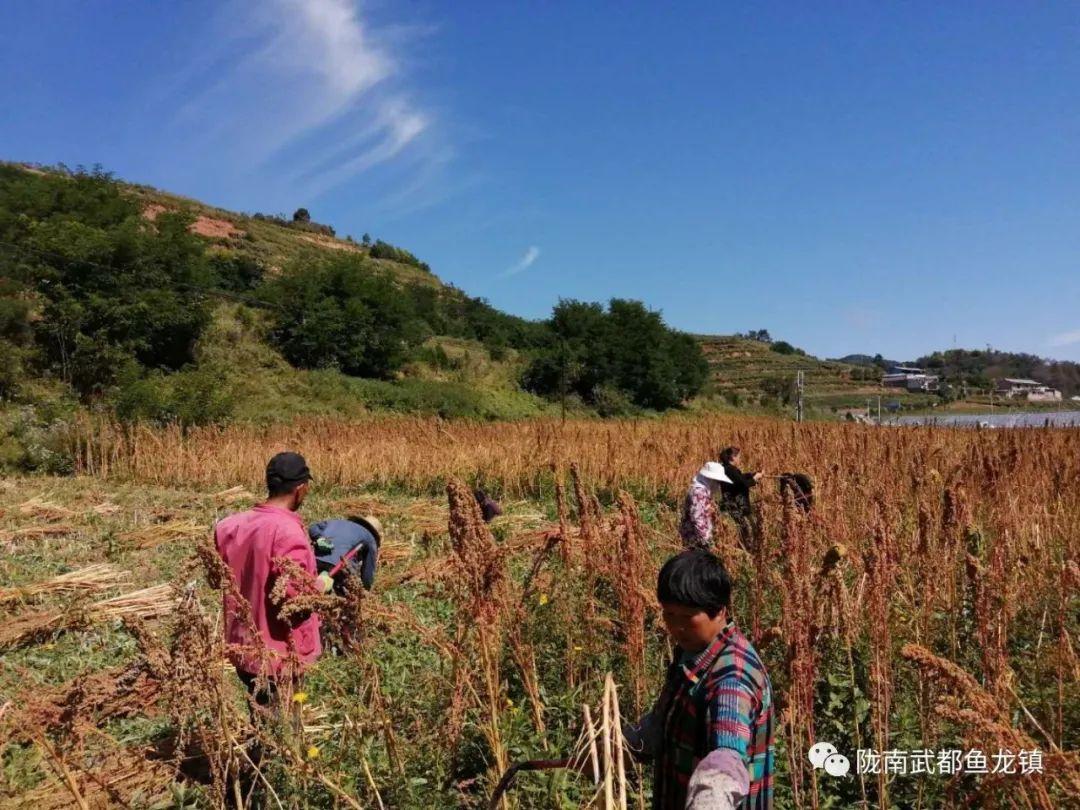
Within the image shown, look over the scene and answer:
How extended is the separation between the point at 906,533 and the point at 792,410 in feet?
121

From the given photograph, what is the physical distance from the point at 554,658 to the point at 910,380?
7503 cm

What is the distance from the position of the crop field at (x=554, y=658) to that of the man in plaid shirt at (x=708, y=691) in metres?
0.25

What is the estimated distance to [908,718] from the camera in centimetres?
296

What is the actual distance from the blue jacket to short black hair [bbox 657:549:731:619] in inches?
107

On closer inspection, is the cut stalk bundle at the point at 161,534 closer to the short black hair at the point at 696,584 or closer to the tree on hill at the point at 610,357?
the short black hair at the point at 696,584

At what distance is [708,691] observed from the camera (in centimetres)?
163

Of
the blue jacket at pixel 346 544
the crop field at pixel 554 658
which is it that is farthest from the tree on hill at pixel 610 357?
the blue jacket at pixel 346 544

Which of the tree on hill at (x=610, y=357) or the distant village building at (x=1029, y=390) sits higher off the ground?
the tree on hill at (x=610, y=357)

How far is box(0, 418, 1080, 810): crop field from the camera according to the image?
1816 millimetres

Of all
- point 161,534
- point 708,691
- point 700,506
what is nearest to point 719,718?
point 708,691

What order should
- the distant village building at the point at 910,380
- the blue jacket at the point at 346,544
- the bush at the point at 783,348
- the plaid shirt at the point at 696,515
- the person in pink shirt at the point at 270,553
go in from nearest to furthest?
1. the person in pink shirt at the point at 270,553
2. the blue jacket at the point at 346,544
3. the plaid shirt at the point at 696,515
4. the distant village building at the point at 910,380
5. the bush at the point at 783,348

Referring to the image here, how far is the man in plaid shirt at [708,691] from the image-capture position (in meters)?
1.58

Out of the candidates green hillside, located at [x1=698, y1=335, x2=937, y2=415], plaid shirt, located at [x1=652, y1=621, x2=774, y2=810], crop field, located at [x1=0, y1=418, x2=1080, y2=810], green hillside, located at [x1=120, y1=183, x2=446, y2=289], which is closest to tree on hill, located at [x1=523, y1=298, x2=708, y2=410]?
green hillside, located at [x1=698, y1=335, x2=937, y2=415]

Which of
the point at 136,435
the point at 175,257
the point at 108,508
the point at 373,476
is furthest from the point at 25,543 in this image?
the point at 175,257
